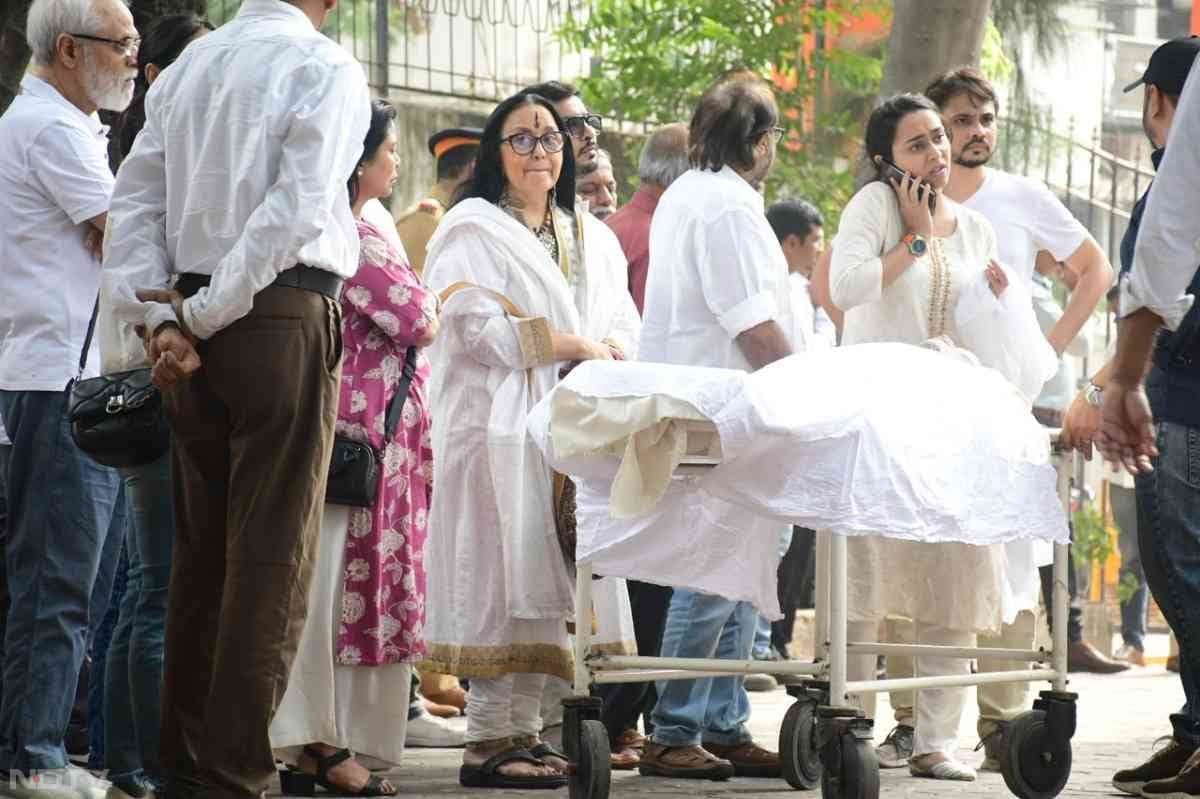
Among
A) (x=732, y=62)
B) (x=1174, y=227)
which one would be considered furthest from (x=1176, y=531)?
(x=732, y=62)

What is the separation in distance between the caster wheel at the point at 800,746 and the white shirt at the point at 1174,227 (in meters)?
2.35

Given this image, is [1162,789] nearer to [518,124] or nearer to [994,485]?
[994,485]

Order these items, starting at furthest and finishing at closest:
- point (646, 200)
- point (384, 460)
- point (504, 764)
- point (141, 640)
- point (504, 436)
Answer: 1. point (646, 200)
2. point (504, 436)
3. point (504, 764)
4. point (384, 460)
5. point (141, 640)

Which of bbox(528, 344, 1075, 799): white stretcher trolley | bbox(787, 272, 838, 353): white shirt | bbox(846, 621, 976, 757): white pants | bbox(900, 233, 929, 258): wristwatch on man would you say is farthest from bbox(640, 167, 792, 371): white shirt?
bbox(846, 621, 976, 757): white pants

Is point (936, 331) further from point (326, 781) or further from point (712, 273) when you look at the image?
point (326, 781)

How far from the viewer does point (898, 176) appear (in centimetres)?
699

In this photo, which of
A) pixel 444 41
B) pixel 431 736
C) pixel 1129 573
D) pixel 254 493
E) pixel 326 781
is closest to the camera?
pixel 254 493

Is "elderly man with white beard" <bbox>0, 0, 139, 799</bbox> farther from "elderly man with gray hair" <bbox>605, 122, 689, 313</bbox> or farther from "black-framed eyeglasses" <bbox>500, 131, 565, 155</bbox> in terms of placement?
"elderly man with gray hair" <bbox>605, 122, 689, 313</bbox>

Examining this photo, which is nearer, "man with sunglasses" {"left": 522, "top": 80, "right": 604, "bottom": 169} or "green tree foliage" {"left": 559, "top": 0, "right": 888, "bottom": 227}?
"man with sunglasses" {"left": 522, "top": 80, "right": 604, "bottom": 169}

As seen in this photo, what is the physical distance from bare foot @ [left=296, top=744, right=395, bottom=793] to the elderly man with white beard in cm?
64

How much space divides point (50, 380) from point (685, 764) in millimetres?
2239

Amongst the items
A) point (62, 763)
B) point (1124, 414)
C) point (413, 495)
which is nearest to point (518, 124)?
point (413, 495)

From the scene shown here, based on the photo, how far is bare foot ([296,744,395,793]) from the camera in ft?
20.0

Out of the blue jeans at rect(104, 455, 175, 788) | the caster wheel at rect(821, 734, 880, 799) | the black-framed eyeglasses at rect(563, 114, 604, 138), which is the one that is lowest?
the caster wheel at rect(821, 734, 880, 799)
